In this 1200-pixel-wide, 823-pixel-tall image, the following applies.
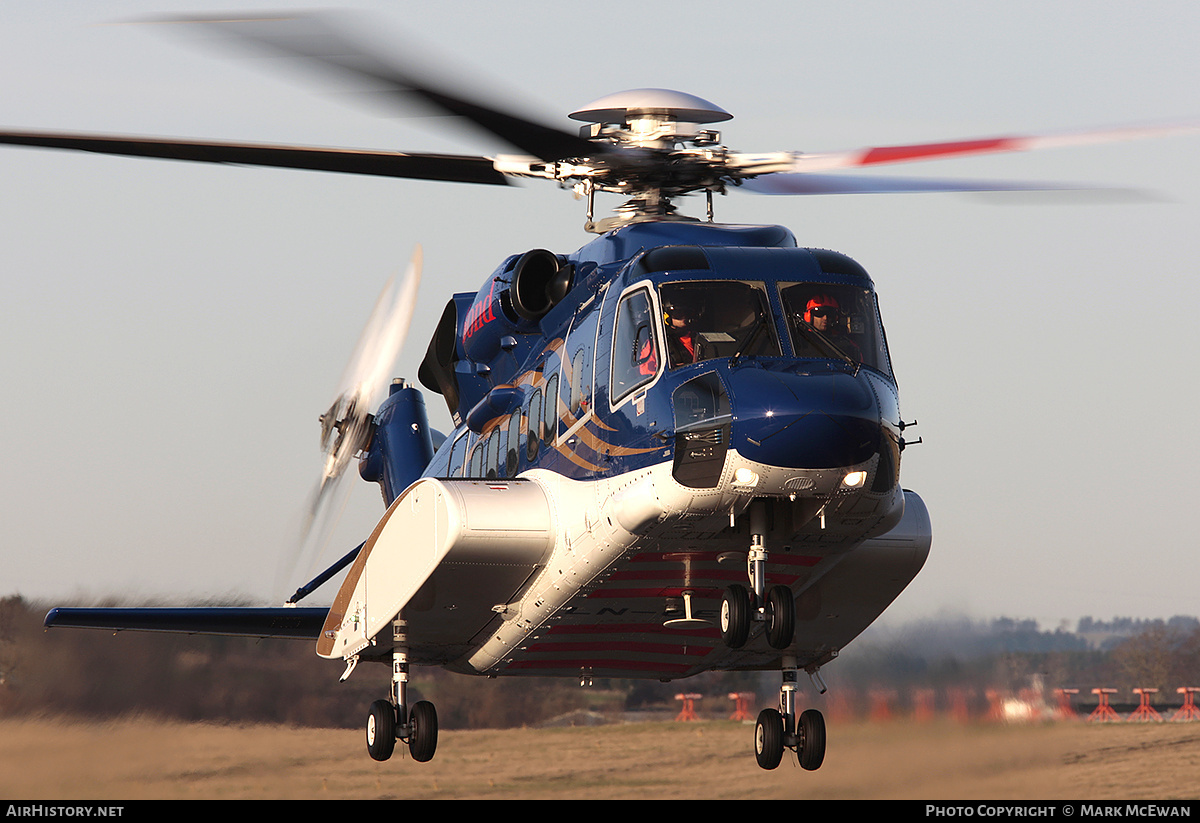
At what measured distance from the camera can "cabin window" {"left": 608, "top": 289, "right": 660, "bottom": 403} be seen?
11195mm

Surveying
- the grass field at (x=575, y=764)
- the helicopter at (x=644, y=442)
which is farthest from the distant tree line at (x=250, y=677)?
the helicopter at (x=644, y=442)

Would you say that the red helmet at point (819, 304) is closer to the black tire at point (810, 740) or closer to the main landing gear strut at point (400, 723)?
the black tire at point (810, 740)

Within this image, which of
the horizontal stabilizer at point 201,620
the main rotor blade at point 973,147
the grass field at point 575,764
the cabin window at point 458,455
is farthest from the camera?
the grass field at point 575,764

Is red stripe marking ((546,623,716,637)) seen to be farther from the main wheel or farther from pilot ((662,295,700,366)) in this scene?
pilot ((662,295,700,366))

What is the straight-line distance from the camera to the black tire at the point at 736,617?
435 inches

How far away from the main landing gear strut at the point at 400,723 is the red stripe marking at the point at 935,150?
6.42 metres

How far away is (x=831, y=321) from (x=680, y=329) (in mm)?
1137

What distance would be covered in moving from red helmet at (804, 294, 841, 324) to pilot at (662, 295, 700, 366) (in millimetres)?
830

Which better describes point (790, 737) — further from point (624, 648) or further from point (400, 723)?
point (400, 723)

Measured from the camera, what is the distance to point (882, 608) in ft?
45.3

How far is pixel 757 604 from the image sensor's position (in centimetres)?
1111

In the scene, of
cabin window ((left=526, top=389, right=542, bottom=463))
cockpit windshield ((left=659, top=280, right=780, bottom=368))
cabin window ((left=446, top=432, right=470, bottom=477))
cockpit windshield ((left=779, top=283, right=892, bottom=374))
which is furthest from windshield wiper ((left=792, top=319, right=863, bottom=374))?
cabin window ((left=446, top=432, right=470, bottom=477))

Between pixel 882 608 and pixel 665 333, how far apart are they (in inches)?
161
